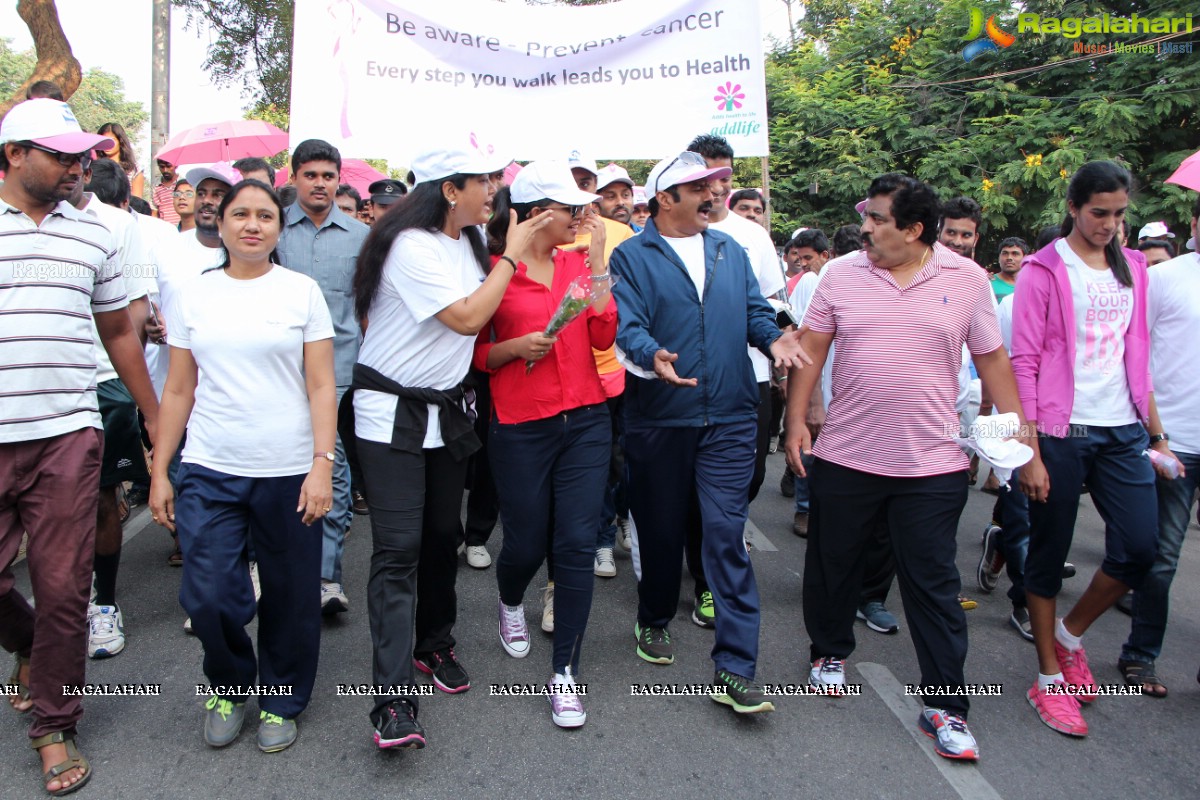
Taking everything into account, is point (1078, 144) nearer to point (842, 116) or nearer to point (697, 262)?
point (842, 116)

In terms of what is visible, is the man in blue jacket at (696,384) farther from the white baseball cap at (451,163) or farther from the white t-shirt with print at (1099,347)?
the white t-shirt with print at (1099,347)

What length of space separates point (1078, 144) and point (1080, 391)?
10.3 metres

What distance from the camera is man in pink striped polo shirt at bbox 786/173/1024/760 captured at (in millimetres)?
3266

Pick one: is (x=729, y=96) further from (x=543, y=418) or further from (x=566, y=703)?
(x=566, y=703)

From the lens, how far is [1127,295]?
3586 millimetres

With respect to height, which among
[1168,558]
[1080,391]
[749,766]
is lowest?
[749,766]

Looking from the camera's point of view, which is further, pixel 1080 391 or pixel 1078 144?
pixel 1078 144

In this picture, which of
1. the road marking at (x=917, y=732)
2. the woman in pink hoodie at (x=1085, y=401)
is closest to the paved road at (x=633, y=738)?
the road marking at (x=917, y=732)

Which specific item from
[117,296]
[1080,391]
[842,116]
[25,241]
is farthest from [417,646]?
[842,116]

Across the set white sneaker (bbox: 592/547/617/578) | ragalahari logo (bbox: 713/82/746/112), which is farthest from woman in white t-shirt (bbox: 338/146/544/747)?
ragalahari logo (bbox: 713/82/746/112)

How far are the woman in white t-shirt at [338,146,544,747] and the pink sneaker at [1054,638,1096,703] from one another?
2468 mm

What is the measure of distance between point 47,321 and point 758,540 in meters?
4.05

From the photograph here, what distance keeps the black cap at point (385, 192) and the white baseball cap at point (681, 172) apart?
3.55m

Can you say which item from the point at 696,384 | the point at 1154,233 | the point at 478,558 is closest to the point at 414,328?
the point at 696,384
